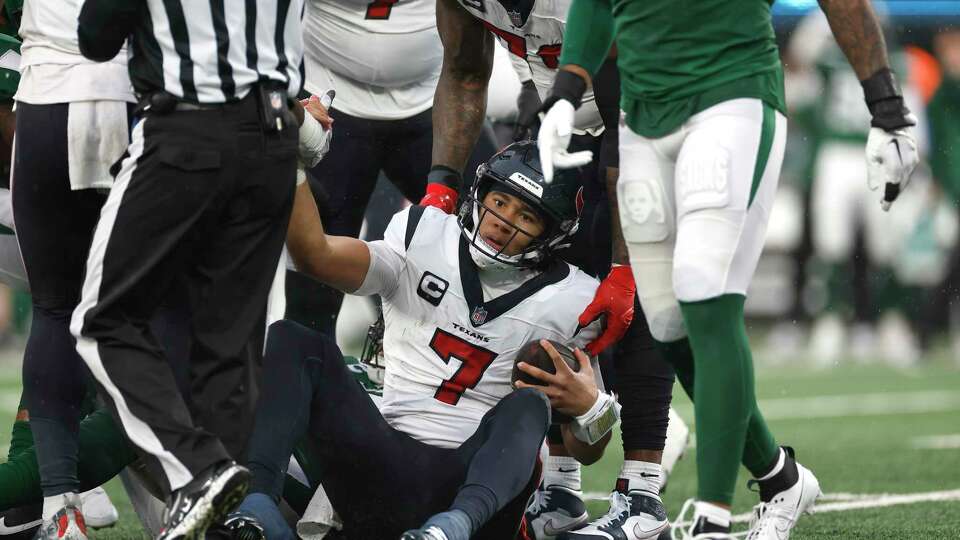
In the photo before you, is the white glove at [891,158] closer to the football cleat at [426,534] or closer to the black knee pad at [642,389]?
the black knee pad at [642,389]

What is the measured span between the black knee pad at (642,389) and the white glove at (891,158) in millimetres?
1040

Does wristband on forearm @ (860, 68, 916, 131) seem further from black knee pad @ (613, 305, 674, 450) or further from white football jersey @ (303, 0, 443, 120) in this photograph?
white football jersey @ (303, 0, 443, 120)

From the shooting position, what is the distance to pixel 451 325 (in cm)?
355

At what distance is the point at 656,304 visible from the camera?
10.1 ft

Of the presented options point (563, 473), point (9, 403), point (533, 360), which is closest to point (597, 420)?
point (533, 360)

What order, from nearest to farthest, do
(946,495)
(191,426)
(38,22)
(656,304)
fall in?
(191,426), (656,304), (38,22), (946,495)

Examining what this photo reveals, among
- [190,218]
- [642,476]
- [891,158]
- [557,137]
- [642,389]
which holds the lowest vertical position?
[642,476]

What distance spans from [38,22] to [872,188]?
1.93m

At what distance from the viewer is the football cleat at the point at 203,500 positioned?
107 inches

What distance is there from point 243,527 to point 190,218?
2.14ft

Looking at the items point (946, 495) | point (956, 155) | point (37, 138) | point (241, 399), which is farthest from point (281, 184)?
point (956, 155)

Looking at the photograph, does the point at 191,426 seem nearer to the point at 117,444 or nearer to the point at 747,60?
the point at 117,444

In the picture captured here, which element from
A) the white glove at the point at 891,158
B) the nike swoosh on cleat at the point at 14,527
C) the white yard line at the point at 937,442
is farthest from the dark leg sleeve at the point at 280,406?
the white yard line at the point at 937,442

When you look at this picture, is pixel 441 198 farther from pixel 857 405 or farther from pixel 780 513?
pixel 857 405
